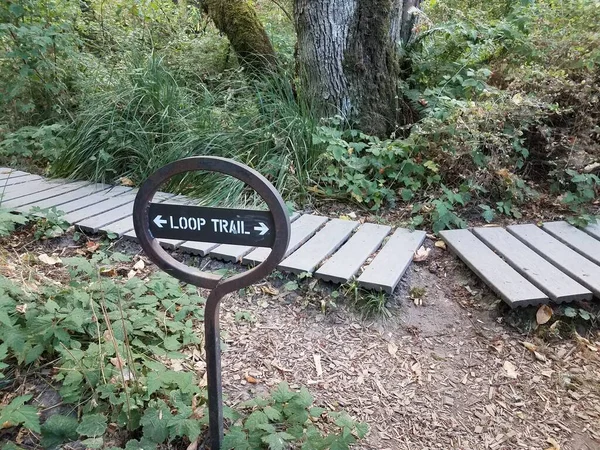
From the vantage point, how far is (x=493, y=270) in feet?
8.18

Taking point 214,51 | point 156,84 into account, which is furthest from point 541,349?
point 214,51

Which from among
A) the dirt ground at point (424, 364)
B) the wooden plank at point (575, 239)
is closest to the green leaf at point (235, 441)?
the dirt ground at point (424, 364)

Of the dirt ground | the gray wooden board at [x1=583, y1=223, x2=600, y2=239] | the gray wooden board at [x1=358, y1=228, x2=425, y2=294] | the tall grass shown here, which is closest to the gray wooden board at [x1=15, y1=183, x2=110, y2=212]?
the tall grass

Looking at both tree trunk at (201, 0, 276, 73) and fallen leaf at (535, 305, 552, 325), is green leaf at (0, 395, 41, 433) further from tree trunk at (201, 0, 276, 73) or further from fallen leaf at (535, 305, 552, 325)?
tree trunk at (201, 0, 276, 73)

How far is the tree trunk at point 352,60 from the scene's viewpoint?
3.79 m

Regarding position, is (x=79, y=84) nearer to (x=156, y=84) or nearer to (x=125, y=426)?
(x=156, y=84)

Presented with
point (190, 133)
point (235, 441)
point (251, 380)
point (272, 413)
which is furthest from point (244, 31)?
point (235, 441)

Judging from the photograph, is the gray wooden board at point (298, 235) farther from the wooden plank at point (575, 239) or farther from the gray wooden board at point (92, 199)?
the wooden plank at point (575, 239)

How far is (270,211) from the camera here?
1.22m

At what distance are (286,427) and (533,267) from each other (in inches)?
67.7

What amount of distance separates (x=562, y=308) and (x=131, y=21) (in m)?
5.71

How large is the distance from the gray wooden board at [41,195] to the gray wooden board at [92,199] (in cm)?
21

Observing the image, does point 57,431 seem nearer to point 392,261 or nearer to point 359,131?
point 392,261

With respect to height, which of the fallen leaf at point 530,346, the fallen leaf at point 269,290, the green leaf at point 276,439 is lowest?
the fallen leaf at point 530,346
